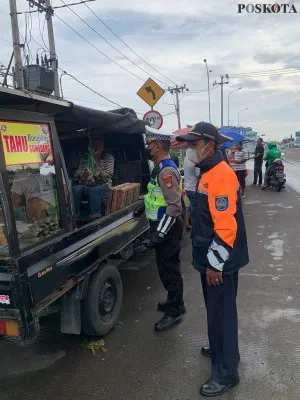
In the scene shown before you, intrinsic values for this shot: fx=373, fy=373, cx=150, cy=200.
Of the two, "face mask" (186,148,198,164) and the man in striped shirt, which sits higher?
"face mask" (186,148,198,164)

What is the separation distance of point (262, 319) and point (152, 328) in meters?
1.19

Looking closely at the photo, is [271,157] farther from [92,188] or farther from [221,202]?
[221,202]

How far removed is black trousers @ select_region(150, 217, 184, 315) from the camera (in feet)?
12.9

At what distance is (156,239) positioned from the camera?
371 cm

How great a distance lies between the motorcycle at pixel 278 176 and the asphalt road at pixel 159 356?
896 centimetres

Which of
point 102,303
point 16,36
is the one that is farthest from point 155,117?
point 102,303

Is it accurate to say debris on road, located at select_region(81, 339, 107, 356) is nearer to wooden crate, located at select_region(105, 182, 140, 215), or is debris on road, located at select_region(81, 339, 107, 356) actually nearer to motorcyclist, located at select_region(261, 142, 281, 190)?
wooden crate, located at select_region(105, 182, 140, 215)

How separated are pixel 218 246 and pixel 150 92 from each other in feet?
25.8

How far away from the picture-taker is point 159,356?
3412 millimetres

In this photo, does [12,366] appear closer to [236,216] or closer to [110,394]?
[110,394]

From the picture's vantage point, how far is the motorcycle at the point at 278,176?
44.7ft

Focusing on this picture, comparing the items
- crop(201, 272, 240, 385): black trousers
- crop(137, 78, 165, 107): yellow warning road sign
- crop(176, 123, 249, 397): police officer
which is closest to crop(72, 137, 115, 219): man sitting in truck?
crop(176, 123, 249, 397): police officer

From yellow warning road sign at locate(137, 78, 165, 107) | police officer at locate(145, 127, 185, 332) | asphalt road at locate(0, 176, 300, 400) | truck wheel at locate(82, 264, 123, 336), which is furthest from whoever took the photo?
yellow warning road sign at locate(137, 78, 165, 107)

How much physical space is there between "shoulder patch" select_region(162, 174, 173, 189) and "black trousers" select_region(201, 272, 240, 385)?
110 cm
